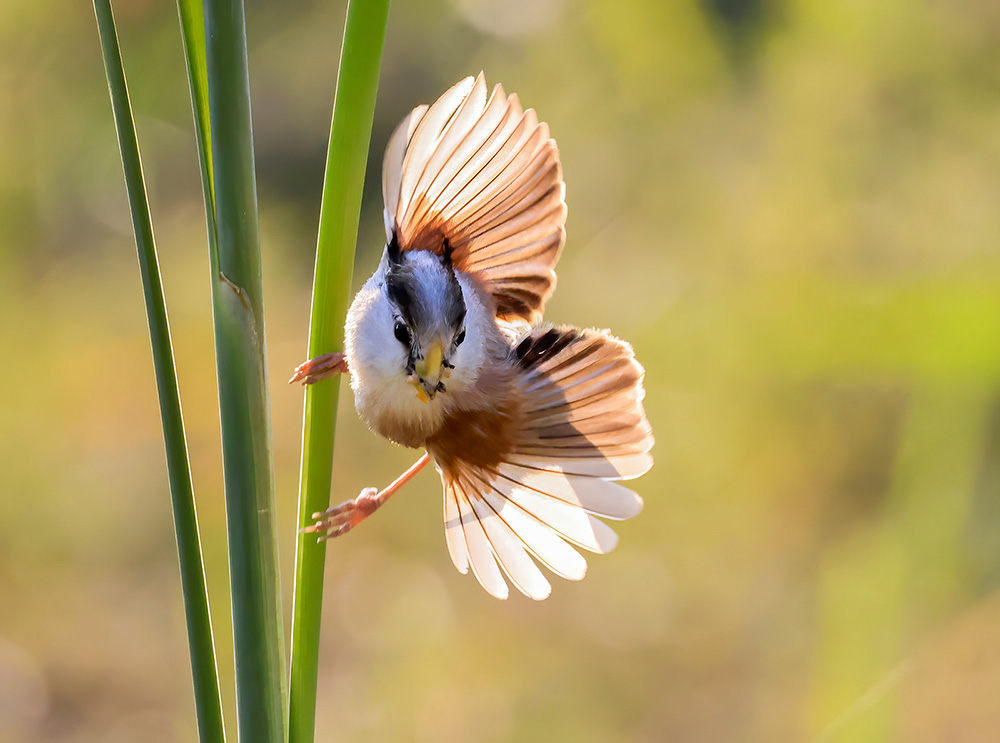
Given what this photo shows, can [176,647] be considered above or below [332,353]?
above

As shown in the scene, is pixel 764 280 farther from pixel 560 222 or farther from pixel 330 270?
pixel 330 270

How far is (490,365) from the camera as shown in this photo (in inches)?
16.3

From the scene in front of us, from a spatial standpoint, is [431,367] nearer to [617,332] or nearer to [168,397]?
[168,397]

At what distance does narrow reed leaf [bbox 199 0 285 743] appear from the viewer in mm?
244

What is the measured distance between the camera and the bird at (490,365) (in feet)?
1.16

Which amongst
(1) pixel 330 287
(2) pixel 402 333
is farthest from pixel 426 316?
(1) pixel 330 287

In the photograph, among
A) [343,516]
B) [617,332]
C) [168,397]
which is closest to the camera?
[168,397]

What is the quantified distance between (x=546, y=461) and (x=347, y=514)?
93mm

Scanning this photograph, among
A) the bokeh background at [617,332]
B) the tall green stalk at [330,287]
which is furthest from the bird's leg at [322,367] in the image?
the bokeh background at [617,332]

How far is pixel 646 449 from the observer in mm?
348

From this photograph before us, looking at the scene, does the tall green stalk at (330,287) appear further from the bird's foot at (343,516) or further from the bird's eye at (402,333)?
the bird's eye at (402,333)

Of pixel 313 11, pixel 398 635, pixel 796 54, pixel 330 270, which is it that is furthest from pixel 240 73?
pixel 313 11

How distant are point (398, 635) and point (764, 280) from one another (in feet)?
2.33

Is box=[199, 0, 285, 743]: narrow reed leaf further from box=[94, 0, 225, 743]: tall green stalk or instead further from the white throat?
the white throat
